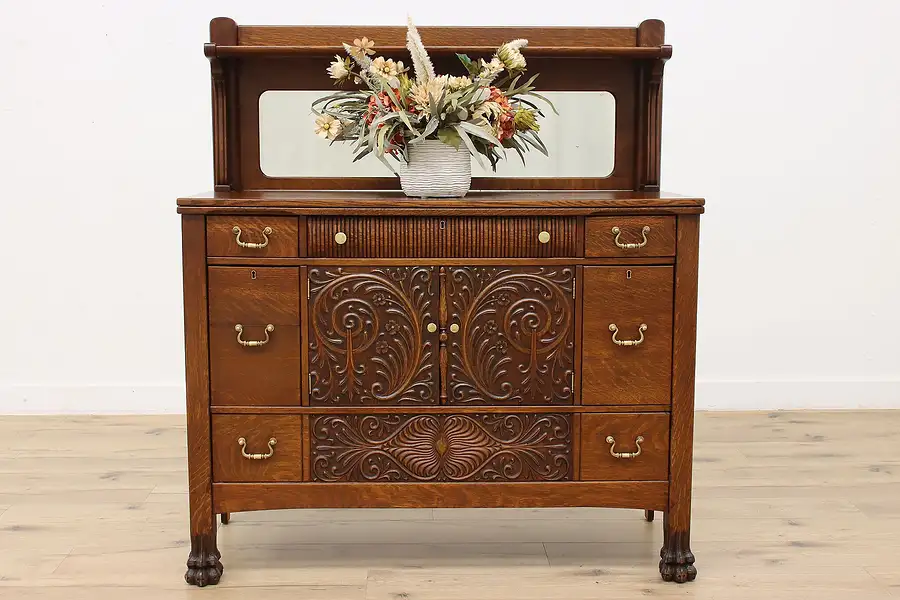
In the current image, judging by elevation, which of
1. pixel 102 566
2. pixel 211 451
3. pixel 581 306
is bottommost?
pixel 102 566

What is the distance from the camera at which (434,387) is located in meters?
2.49

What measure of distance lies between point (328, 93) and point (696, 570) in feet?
5.39

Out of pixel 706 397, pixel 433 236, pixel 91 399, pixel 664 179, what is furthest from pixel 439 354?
pixel 91 399

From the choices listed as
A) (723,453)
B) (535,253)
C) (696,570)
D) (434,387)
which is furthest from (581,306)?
(723,453)

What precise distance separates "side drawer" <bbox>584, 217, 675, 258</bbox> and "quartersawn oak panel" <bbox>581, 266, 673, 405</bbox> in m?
0.04

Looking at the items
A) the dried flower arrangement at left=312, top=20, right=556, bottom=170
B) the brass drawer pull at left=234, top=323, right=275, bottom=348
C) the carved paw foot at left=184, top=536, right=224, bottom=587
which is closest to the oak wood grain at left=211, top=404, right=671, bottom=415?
the brass drawer pull at left=234, top=323, right=275, bottom=348

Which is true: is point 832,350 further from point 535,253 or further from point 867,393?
point 535,253

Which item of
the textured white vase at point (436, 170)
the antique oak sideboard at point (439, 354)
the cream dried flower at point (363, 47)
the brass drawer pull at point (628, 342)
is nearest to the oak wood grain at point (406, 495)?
the antique oak sideboard at point (439, 354)

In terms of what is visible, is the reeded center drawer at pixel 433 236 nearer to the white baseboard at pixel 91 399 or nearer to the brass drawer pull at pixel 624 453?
the brass drawer pull at pixel 624 453

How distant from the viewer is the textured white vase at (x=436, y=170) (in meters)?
2.54

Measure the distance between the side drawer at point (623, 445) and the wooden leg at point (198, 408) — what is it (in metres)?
0.94

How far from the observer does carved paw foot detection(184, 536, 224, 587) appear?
2.51m

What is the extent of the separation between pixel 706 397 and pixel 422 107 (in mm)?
2107

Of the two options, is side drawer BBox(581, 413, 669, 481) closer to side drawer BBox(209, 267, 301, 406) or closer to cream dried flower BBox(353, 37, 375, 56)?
side drawer BBox(209, 267, 301, 406)
